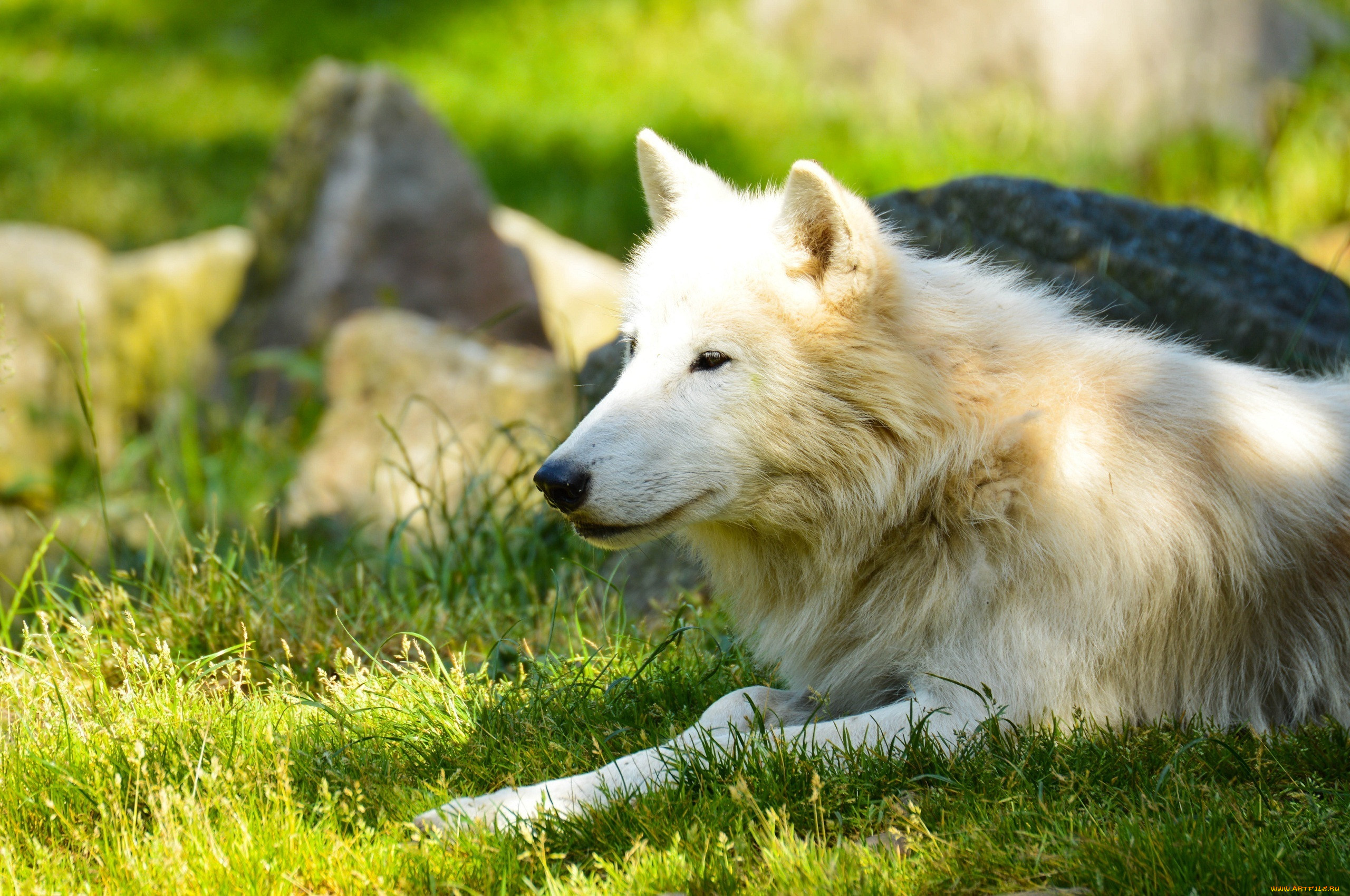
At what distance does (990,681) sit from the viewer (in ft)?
8.83

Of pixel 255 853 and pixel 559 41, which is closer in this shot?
pixel 255 853

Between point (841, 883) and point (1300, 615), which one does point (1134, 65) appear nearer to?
point (1300, 615)

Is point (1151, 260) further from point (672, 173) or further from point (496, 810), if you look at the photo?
point (496, 810)

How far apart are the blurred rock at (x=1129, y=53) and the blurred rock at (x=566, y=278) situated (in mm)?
3611

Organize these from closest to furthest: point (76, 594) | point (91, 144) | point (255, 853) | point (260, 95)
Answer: point (255, 853)
point (76, 594)
point (91, 144)
point (260, 95)

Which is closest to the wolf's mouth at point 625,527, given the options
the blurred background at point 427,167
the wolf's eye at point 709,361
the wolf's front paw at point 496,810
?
the wolf's eye at point 709,361

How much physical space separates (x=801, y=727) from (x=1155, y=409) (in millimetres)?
1192

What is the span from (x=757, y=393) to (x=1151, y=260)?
2509 millimetres

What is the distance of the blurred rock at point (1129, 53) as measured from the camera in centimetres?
962

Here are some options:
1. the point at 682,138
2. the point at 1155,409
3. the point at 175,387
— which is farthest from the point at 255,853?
the point at 682,138

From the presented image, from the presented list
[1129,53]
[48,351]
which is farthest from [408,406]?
[1129,53]

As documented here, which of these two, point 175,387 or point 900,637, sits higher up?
point 900,637

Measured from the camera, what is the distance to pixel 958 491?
2.86m

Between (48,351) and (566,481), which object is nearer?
(566,481)
